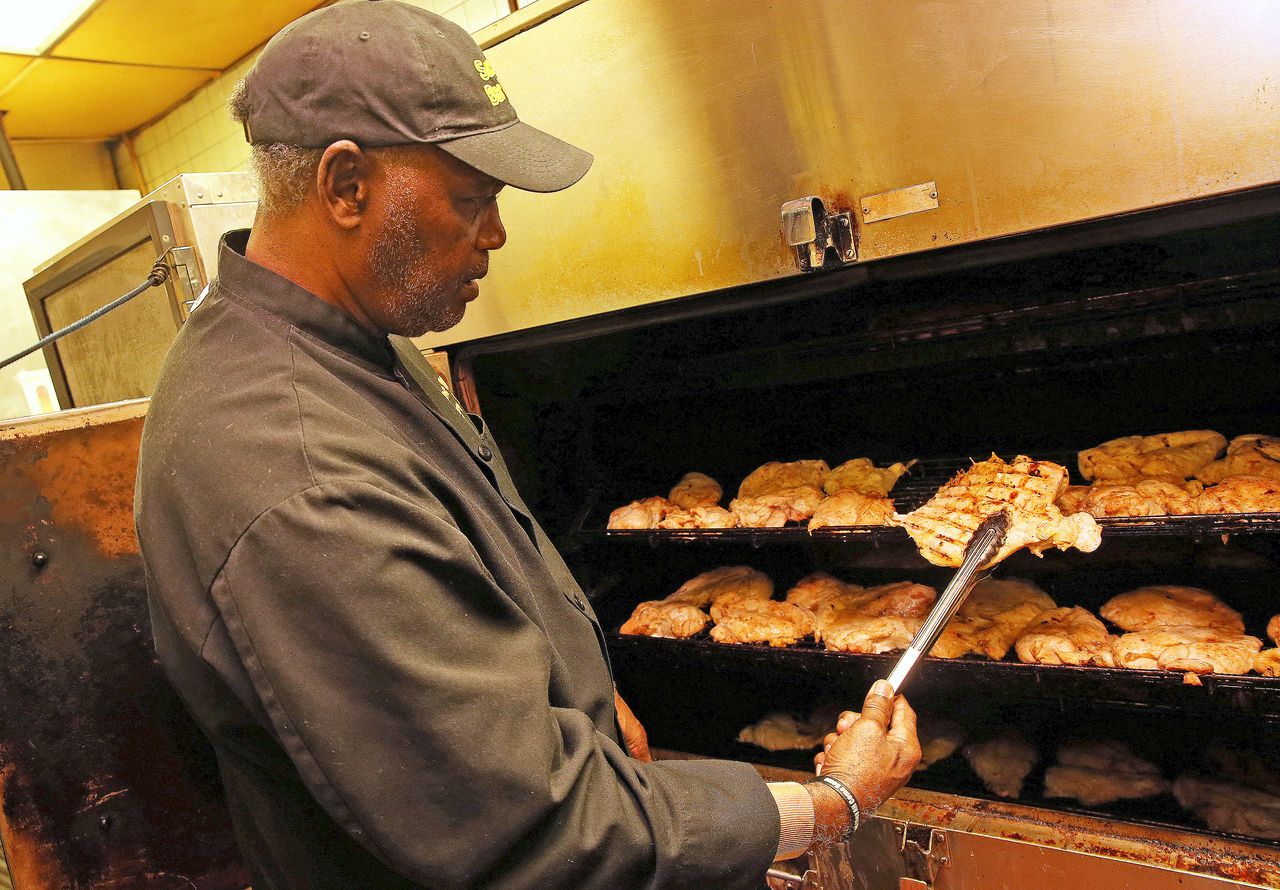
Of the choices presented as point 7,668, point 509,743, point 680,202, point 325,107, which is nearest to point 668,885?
point 509,743

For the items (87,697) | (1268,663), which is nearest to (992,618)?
(1268,663)

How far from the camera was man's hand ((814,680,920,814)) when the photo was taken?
152 centimetres

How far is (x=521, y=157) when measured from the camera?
4.42 feet

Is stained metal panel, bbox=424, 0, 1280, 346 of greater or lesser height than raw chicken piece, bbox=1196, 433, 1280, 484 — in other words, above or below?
above

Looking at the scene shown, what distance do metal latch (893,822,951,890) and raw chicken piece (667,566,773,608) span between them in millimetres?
799

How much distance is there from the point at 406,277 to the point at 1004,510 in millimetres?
1353

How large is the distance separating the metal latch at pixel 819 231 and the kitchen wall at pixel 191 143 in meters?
3.65

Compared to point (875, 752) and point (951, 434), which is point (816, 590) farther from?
point (875, 752)

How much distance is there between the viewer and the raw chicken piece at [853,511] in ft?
6.98

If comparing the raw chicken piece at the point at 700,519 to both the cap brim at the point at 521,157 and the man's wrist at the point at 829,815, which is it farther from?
the cap brim at the point at 521,157

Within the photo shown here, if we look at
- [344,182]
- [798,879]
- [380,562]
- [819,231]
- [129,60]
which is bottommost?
[798,879]

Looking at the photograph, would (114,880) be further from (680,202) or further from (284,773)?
(680,202)

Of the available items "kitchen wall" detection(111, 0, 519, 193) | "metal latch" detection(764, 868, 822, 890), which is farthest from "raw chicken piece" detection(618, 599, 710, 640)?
"kitchen wall" detection(111, 0, 519, 193)

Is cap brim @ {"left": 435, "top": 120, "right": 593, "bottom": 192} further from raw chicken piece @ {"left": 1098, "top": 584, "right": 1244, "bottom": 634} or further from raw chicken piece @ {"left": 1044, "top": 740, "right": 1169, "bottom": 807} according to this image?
raw chicken piece @ {"left": 1044, "top": 740, "right": 1169, "bottom": 807}
